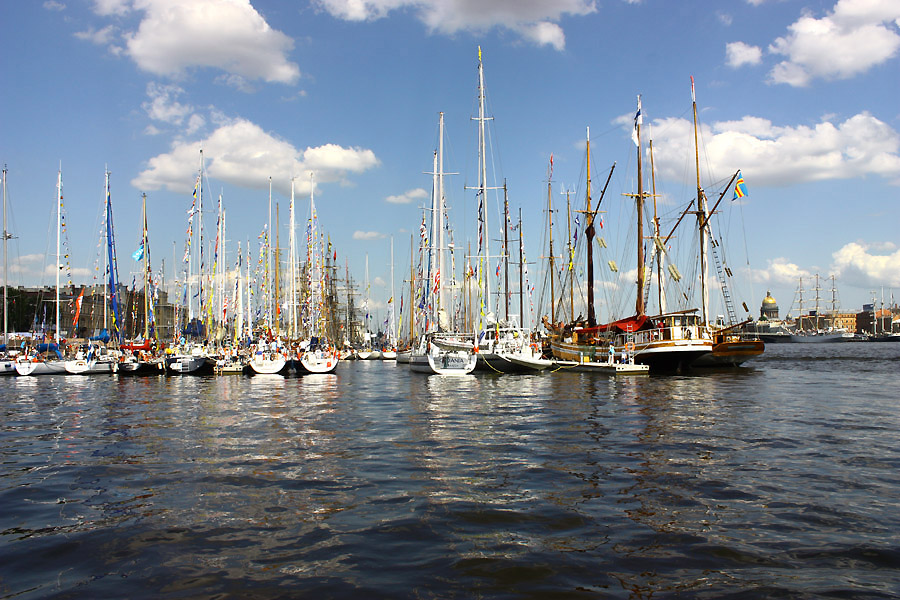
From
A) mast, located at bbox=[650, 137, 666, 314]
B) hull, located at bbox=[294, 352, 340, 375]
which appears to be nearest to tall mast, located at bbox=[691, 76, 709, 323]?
mast, located at bbox=[650, 137, 666, 314]

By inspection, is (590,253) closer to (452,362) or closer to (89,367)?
(452,362)

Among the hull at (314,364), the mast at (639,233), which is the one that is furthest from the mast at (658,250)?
the hull at (314,364)

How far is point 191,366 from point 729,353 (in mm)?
46123

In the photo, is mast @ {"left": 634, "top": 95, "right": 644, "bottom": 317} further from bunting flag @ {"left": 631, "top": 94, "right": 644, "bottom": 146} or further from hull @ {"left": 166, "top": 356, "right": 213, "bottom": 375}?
hull @ {"left": 166, "top": 356, "right": 213, "bottom": 375}

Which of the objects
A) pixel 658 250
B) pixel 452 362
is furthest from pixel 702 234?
pixel 452 362

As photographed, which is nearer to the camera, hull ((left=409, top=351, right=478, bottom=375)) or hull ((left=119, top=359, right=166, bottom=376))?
hull ((left=409, top=351, right=478, bottom=375))

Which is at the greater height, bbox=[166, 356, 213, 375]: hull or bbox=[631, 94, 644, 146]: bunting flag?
bbox=[631, 94, 644, 146]: bunting flag

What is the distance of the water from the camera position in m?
7.52

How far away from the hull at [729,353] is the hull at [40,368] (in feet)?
178

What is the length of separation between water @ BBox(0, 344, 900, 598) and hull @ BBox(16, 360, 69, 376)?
36.4 metres

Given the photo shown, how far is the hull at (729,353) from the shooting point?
54094 millimetres

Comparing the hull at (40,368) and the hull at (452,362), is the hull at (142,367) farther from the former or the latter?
the hull at (452,362)

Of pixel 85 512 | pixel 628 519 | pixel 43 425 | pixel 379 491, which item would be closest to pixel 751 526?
pixel 628 519

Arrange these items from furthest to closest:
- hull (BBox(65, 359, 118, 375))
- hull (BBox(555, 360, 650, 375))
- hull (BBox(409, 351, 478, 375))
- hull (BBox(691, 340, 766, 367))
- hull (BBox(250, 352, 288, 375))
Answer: hull (BBox(691, 340, 766, 367)) < hull (BBox(65, 359, 118, 375)) < hull (BBox(250, 352, 288, 375)) < hull (BBox(409, 351, 478, 375)) < hull (BBox(555, 360, 650, 375))
